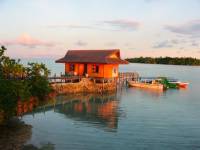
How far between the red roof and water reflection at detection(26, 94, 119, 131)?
17.8 feet

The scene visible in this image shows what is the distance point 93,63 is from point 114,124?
20.9 m

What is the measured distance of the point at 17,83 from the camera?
1897 cm

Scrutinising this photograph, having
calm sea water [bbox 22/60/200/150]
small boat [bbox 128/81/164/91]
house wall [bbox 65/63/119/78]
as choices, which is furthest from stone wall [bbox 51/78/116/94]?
small boat [bbox 128/81/164/91]

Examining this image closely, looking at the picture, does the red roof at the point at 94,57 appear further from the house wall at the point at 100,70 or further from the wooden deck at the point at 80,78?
the wooden deck at the point at 80,78

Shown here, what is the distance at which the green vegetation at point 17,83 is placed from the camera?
59.4ft

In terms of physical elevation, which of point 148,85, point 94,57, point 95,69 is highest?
point 94,57

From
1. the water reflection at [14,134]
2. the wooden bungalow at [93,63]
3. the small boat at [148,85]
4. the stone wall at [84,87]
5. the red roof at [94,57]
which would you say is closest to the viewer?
the water reflection at [14,134]

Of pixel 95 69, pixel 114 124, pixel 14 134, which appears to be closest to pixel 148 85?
pixel 95 69

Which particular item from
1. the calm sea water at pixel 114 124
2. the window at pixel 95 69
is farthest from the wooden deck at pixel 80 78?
the calm sea water at pixel 114 124

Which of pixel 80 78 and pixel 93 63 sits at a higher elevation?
pixel 93 63

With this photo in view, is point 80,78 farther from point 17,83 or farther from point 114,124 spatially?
point 17,83

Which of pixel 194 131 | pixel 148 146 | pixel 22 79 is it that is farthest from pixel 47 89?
pixel 194 131

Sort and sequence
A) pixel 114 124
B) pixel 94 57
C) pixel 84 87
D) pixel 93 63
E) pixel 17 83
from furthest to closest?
1. pixel 94 57
2. pixel 93 63
3. pixel 84 87
4. pixel 114 124
5. pixel 17 83

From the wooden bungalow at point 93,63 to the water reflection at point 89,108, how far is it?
4.58 m
